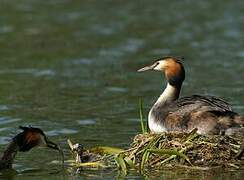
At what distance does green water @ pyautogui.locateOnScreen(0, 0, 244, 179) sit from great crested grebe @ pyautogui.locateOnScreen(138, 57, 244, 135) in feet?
2.34

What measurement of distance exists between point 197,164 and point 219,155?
0.85ft

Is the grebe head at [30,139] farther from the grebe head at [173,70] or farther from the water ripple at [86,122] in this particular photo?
the water ripple at [86,122]

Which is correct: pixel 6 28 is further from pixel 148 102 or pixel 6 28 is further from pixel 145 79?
pixel 148 102

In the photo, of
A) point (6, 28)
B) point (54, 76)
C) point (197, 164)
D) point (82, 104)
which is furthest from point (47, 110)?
point (6, 28)

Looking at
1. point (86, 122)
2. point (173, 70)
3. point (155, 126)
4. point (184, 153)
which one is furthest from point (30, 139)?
point (86, 122)

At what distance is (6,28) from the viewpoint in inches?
891

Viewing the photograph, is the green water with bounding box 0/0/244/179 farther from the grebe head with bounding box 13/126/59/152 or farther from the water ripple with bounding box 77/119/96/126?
the grebe head with bounding box 13/126/59/152

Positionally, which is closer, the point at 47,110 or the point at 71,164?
the point at 71,164

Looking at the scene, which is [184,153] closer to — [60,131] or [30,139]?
[30,139]

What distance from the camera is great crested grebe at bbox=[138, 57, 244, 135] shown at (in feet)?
34.7

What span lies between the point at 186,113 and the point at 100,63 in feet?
24.7

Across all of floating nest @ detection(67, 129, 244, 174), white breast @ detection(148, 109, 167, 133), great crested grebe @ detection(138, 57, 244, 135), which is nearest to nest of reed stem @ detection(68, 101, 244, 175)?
floating nest @ detection(67, 129, 244, 174)

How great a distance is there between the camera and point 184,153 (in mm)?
10258

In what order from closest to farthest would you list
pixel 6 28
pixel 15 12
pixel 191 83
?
pixel 191 83 → pixel 6 28 → pixel 15 12
